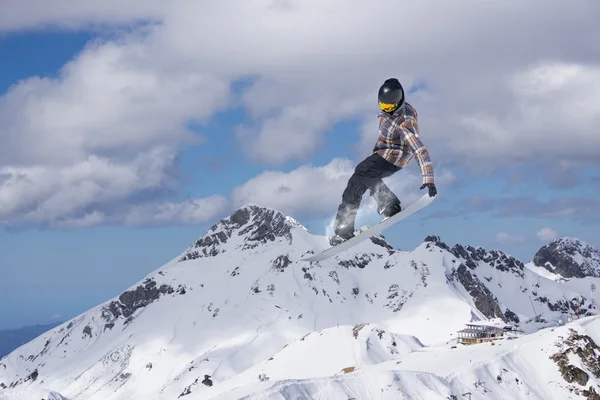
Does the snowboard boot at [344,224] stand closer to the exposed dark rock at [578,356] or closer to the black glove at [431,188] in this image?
the black glove at [431,188]

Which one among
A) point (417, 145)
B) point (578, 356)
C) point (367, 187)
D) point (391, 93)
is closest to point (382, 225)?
point (367, 187)

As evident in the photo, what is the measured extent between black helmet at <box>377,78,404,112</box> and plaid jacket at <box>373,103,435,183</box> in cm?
43

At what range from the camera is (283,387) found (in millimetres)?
76000

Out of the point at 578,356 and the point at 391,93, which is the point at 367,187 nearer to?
the point at 391,93

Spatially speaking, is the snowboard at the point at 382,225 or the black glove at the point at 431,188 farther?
the snowboard at the point at 382,225

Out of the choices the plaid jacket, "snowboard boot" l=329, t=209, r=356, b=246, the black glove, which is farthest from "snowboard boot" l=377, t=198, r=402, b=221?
the black glove

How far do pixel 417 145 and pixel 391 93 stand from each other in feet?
4.32

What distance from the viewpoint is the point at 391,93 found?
515 inches

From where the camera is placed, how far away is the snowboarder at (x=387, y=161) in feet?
44.3

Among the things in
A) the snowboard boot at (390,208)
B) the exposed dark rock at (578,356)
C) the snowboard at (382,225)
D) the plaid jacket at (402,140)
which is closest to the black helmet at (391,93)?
the plaid jacket at (402,140)

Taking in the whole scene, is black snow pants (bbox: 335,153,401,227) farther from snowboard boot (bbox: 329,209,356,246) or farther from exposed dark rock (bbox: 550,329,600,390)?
exposed dark rock (bbox: 550,329,600,390)

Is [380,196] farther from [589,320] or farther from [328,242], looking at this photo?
[589,320]

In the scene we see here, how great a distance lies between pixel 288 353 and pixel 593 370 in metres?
85.4

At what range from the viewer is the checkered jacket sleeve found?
44.4 ft
